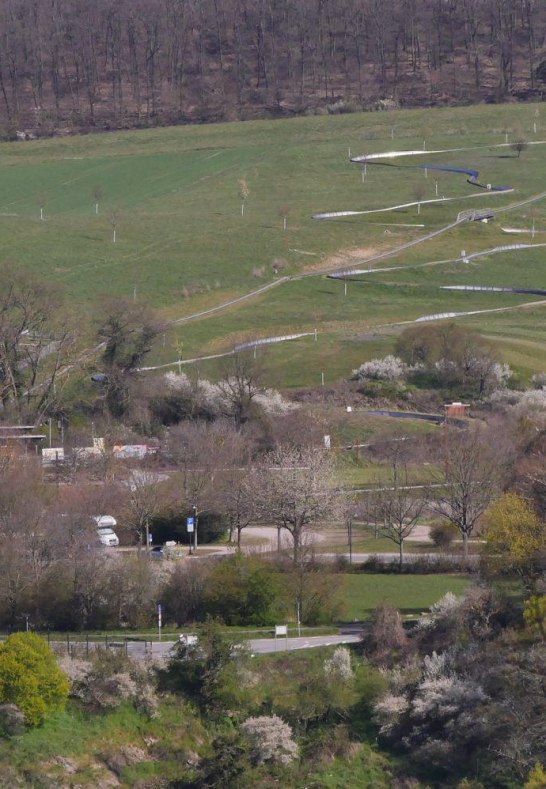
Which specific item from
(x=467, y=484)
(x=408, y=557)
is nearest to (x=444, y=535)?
(x=467, y=484)

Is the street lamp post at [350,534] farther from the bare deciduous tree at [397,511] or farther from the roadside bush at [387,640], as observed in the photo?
the roadside bush at [387,640]

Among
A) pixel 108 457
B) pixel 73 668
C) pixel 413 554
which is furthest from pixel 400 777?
pixel 108 457

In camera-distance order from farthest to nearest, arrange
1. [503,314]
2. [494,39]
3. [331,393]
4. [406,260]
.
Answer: [494,39] → [406,260] → [503,314] → [331,393]

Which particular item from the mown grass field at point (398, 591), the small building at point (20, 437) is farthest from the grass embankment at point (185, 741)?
the small building at point (20, 437)

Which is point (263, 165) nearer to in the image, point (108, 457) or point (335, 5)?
point (335, 5)

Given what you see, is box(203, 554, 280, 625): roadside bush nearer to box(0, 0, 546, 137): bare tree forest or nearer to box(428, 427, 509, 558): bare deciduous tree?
box(428, 427, 509, 558): bare deciduous tree

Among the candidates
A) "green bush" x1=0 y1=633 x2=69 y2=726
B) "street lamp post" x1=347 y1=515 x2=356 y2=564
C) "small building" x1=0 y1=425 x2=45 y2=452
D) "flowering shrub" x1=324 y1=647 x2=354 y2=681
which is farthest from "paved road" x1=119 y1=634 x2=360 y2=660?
"small building" x1=0 y1=425 x2=45 y2=452

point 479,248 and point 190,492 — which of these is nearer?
point 190,492

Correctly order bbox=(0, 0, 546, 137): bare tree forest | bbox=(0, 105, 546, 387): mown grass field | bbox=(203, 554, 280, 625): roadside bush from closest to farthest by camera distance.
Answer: bbox=(203, 554, 280, 625): roadside bush, bbox=(0, 105, 546, 387): mown grass field, bbox=(0, 0, 546, 137): bare tree forest
